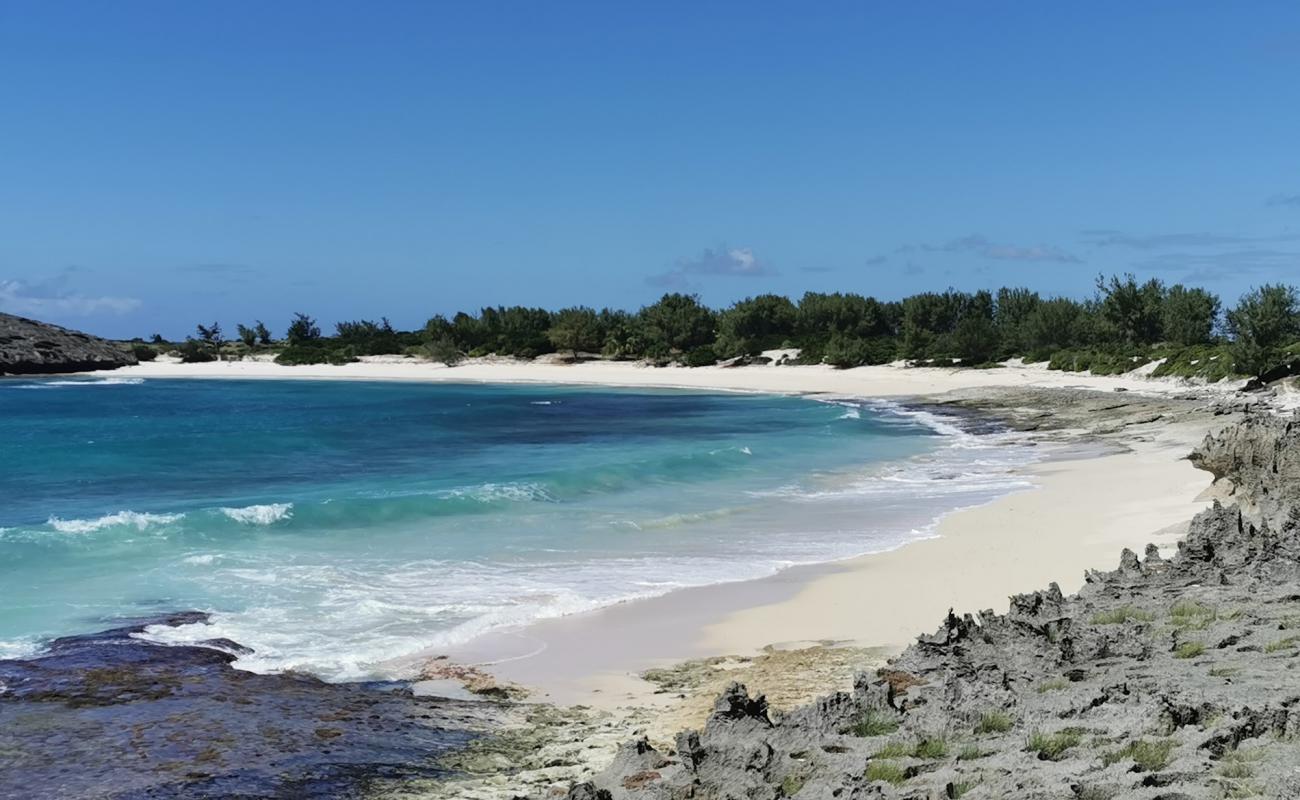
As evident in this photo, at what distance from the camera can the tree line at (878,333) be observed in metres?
44.4

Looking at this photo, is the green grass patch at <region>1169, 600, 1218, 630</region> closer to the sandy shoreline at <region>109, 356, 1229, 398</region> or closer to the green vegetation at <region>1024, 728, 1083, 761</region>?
the green vegetation at <region>1024, 728, 1083, 761</region>

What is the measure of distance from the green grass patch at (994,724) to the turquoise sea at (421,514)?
18.6 ft

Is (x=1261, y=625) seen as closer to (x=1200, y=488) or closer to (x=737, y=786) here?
(x=737, y=786)

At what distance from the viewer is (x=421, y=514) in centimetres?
1875

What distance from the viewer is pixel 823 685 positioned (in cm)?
823

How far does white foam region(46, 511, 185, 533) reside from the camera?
16.9m

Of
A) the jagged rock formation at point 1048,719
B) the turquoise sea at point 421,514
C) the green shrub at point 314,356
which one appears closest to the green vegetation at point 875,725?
the jagged rock formation at point 1048,719

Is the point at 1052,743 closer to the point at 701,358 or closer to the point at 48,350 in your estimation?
the point at 701,358

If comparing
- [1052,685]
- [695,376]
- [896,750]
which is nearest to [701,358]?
[695,376]

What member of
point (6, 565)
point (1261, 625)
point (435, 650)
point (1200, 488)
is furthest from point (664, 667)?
point (1200, 488)

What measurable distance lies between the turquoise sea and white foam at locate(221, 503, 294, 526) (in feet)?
0.29

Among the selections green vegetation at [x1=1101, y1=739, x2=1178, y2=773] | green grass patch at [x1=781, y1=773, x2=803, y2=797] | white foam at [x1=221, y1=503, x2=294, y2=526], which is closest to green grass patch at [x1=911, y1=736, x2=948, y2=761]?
green grass patch at [x1=781, y1=773, x2=803, y2=797]

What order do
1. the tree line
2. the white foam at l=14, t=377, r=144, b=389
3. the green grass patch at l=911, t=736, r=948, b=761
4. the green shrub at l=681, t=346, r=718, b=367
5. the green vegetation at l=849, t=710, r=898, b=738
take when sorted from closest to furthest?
the green grass patch at l=911, t=736, r=948, b=761
the green vegetation at l=849, t=710, r=898, b=738
the tree line
the white foam at l=14, t=377, r=144, b=389
the green shrub at l=681, t=346, r=718, b=367

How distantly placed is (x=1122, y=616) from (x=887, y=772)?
372 centimetres
